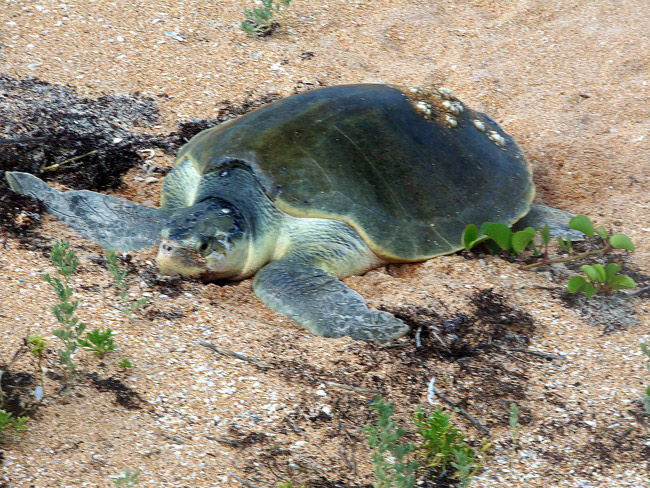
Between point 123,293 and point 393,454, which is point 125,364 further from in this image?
point 393,454

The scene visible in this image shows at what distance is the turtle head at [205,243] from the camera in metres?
2.75

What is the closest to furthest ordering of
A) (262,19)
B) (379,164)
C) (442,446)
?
1. (442,446)
2. (379,164)
3. (262,19)

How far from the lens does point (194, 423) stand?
204 centimetres

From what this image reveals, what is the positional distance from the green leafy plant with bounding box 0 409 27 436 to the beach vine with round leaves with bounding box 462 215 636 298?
6.34 feet

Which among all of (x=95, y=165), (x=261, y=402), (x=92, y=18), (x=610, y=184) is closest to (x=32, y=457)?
(x=261, y=402)

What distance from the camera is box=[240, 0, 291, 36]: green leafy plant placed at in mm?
4645

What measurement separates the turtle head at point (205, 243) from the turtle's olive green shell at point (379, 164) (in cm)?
24

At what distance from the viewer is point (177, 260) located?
2752 mm

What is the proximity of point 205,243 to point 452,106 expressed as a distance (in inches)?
59.7

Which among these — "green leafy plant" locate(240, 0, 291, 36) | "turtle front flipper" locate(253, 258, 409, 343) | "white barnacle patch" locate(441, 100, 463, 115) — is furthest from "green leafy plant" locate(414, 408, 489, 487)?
"green leafy plant" locate(240, 0, 291, 36)

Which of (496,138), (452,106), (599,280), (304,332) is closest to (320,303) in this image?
(304,332)

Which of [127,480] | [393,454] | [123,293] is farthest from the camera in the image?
[123,293]

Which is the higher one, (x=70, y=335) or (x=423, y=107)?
(x=423, y=107)

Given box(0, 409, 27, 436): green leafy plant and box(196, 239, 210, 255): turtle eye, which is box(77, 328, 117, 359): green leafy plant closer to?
box(0, 409, 27, 436): green leafy plant
